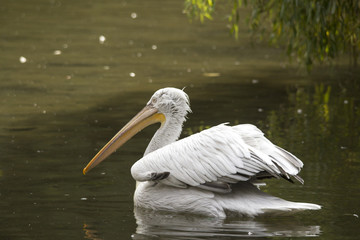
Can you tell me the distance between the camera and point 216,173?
20.6 feet

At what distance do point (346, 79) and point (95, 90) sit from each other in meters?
3.67

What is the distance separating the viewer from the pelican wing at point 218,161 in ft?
20.4

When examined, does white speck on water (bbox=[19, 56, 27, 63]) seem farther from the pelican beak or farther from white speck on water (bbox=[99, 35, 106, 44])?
the pelican beak

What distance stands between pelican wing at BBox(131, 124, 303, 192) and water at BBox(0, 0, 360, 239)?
30cm

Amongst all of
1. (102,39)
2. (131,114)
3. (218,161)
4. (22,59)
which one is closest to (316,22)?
(131,114)

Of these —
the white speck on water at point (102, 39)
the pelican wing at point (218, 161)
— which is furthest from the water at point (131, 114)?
the pelican wing at point (218, 161)

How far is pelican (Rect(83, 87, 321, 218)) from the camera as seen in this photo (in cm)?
621

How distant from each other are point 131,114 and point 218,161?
169 inches

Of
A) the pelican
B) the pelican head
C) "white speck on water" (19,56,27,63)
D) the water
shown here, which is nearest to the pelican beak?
the pelican head

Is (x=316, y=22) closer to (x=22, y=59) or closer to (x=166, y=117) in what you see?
(x=166, y=117)

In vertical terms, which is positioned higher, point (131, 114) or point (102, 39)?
point (131, 114)

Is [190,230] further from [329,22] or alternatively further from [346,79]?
[346,79]

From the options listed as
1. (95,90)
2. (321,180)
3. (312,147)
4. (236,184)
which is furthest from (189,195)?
(95,90)

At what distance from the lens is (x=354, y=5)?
10352 millimetres
